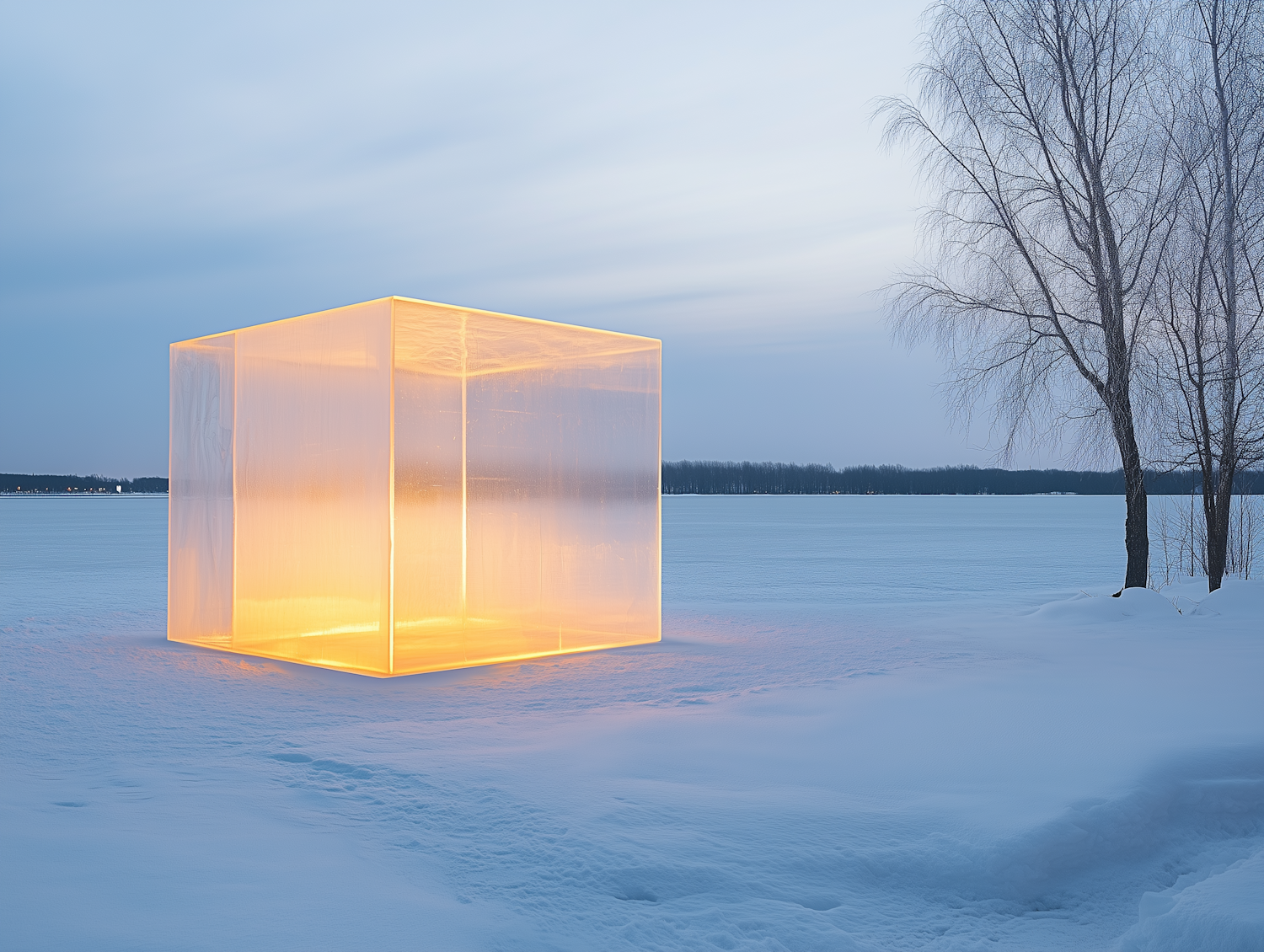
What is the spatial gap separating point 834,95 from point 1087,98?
4985mm

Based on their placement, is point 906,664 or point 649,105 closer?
point 906,664

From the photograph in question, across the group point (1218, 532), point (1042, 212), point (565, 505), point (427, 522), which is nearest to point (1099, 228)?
point (1042, 212)

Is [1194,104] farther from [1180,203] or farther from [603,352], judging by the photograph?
[603,352]

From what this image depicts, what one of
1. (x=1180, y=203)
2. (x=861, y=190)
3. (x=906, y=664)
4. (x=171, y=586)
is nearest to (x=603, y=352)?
(x=906, y=664)

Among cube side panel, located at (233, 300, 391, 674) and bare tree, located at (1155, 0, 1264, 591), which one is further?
bare tree, located at (1155, 0, 1264, 591)

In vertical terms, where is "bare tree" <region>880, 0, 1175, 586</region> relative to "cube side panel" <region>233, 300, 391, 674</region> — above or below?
above

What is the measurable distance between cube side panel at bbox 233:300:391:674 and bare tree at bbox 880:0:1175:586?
24.2 ft

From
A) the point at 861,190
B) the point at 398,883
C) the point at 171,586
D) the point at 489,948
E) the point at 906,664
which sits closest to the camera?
the point at 489,948

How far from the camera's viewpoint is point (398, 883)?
11.6 ft

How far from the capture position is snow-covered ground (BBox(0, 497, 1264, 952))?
332cm

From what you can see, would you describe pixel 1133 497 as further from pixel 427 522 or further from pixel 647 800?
pixel 647 800

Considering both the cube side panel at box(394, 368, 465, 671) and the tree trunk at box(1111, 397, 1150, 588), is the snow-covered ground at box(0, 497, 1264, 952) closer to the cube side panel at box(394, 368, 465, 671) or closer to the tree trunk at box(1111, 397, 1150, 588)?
the cube side panel at box(394, 368, 465, 671)

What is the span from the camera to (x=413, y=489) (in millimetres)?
7805

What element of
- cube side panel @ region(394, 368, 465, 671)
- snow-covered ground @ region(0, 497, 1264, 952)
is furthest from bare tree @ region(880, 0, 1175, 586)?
cube side panel @ region(394, 368, 465, 671)
